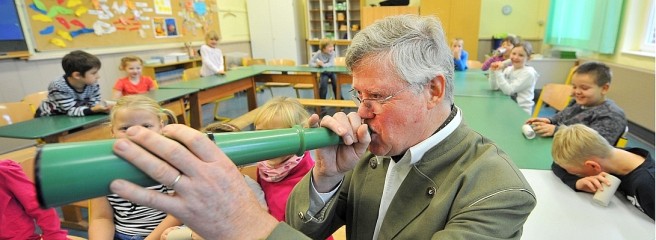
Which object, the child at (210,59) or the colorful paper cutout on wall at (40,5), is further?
the child at (210,59)

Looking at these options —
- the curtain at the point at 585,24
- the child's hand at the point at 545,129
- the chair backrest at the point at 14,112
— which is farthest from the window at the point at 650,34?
the chair backrest at the point at 14,112

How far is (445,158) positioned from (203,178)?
2.09 feet

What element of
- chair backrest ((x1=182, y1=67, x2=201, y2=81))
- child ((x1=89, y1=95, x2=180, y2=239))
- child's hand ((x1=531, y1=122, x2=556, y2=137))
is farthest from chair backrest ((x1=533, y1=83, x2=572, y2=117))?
chair backrest ((x1=182, y1=67, x2=201, y2=81))

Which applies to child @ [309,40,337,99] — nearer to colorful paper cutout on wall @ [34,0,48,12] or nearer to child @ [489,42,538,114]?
child @ [489,42,538,114]

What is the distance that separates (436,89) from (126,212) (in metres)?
1.53

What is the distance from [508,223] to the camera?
2.49 feet

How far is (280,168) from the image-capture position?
1.58 metres

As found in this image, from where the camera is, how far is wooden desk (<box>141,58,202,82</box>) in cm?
608

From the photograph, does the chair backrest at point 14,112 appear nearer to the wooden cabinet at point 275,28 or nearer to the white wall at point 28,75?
the white wall at point 28,75

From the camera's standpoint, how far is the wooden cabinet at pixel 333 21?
9.15 metres

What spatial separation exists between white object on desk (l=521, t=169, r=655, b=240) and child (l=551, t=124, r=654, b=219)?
6cm

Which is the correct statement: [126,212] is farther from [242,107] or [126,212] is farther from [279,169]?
[242,107]

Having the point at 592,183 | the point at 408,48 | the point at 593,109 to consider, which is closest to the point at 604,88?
the point at 593,109

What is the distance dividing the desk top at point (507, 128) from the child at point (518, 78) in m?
0.32
